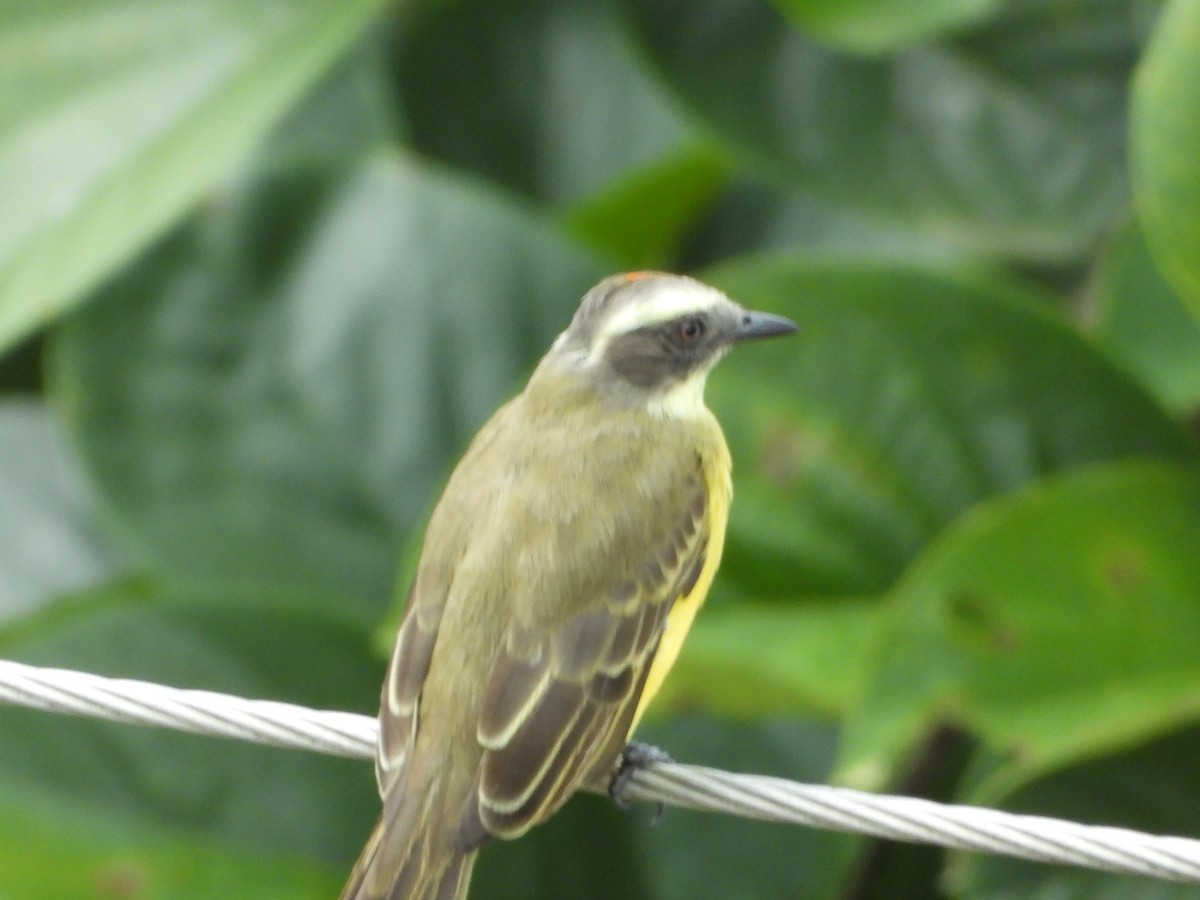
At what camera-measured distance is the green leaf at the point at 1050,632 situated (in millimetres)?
3807

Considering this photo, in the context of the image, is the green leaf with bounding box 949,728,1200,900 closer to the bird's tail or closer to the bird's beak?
the bird's beak

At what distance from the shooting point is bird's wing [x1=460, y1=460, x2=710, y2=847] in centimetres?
318

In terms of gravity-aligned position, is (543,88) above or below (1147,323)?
above

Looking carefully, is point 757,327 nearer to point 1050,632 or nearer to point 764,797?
point 1050,632

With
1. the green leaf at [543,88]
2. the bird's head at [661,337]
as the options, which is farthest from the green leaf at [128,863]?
the green leaf at [543,88]

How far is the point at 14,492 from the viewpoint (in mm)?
5867

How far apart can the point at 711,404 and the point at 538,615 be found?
1.41 meters

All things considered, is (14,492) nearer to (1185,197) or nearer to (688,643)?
(688,643)

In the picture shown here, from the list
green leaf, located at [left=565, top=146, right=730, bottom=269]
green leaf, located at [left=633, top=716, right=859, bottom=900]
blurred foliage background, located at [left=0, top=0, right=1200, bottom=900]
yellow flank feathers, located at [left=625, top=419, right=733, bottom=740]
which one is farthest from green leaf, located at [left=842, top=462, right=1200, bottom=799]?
green leaf, located at [left=565, top=146, right=730, bottom=269]

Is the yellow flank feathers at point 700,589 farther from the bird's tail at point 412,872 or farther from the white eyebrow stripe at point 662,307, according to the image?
the bird's tail at point 412,872

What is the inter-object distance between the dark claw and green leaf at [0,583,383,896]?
1.31 metres

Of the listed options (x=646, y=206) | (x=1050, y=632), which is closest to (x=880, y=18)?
(x=646, y=206)

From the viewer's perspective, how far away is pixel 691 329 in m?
4.14

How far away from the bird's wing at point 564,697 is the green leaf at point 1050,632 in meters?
0.55
